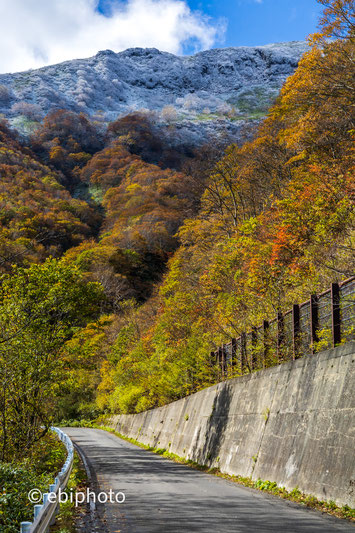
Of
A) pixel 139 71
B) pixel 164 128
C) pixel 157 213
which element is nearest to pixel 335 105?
pixel 157 213

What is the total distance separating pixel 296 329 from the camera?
41.6 ft

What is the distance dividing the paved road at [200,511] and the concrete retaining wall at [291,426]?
0.62 m

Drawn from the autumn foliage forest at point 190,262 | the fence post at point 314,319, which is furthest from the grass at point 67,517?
the fence post at point 314,319

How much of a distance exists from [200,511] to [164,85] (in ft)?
544

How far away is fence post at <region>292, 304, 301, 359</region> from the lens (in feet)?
41.2

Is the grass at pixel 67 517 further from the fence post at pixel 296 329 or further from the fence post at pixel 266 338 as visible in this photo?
the fence post at pixel 266 338

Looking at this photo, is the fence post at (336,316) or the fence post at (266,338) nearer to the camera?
A: the fence post at (336,316)

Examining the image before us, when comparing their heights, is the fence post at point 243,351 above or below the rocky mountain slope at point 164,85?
below

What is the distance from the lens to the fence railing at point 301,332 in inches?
420

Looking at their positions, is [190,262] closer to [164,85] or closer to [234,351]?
[234,351]

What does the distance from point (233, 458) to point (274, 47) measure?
586 ft

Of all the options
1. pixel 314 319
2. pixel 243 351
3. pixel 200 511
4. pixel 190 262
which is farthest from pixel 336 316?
pixel 190 262

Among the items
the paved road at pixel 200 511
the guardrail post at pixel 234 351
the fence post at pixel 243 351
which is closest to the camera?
the paved road at pixel 200 511

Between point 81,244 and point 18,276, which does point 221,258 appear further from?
point 81,244
